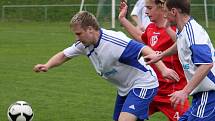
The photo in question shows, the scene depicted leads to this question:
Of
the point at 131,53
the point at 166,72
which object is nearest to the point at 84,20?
the point at 131,53

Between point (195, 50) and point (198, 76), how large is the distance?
24cm

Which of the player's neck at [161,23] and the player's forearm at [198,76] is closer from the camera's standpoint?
the player's forearm at [198,76]

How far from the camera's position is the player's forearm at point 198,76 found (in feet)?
18.8

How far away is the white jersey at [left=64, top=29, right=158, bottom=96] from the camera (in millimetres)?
7047

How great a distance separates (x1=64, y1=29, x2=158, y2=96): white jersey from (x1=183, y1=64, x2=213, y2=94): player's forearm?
4.52 ft

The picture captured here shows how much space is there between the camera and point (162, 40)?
7.94 m

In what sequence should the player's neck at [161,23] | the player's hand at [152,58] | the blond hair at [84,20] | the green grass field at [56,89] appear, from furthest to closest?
the green grass field at [56,89]
the player's neck at [161,23]
the blond hair at [84,20]
the player's hand at [152,58]

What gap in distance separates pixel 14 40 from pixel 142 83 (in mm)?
19367

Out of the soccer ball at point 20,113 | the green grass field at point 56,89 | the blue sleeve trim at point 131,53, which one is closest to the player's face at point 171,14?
the blue sleeve trim at point 131,53

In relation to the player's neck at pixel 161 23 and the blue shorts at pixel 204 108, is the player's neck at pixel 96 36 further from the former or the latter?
the blue shorts at pixel 204 108

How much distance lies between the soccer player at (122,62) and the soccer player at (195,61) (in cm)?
75

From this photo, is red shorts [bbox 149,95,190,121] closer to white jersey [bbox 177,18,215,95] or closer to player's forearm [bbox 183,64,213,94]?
white jersey [bbox 177,18,215,95]

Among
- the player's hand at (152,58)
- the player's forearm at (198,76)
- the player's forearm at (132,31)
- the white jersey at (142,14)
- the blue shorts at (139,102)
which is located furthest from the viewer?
the white jersey at (142,14)

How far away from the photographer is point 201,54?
5.75 m
